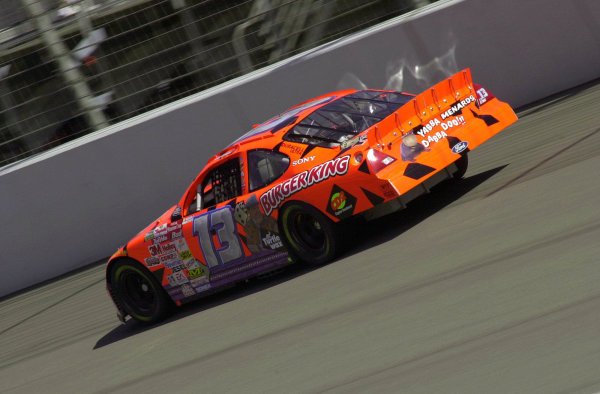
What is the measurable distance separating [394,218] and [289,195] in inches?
55.1

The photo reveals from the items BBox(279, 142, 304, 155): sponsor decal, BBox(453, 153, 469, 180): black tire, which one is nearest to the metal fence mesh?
BBox(453, 153, 469, 180): black tire

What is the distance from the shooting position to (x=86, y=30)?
12383 mm

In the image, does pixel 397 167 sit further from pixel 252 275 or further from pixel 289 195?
pixel 252 275

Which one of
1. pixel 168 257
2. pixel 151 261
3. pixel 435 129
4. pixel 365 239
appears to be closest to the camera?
pixel 435 129

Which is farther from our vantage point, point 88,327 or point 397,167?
point 88,327

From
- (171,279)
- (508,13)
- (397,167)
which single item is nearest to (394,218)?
(397,167)

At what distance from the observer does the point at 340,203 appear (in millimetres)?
7230

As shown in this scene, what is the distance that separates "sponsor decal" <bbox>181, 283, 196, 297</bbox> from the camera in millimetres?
8406

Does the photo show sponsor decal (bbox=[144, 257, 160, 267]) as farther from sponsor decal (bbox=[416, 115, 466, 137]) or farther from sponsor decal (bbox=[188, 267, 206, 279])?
sponsor decal (bbox=[416, 115, 466, 137])

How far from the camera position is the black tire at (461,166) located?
345 inches

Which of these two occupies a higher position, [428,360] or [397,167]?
[397,167]

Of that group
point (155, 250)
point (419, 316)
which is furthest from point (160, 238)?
point (419, 316)

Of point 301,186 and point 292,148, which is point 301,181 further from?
point 292,148

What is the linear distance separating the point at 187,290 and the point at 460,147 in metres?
2.86
